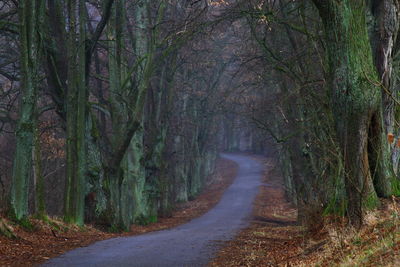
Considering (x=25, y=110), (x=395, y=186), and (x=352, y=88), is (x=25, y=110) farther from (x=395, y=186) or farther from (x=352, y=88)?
(x=395, y=186)

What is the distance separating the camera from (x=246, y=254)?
11.2m

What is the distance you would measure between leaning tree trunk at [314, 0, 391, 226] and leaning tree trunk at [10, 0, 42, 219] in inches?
281

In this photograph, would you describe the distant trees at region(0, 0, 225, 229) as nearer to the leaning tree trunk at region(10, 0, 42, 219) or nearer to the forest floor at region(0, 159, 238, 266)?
the leaning tree trunk at region(10, 0, 42, 219)

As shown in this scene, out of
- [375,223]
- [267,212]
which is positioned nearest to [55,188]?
[267,212]

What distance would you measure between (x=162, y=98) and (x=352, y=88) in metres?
21.1

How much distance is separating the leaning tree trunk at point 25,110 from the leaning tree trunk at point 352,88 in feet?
23.4

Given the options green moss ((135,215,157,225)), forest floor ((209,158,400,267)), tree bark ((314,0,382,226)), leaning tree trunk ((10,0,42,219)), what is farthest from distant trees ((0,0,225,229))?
forest floor ((209,158,400,267))

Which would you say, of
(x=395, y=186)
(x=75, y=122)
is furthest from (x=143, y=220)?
(x=395, y=186)

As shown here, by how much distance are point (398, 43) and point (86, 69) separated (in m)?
9.28

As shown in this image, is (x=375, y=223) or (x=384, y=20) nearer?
(x=375, y=223)

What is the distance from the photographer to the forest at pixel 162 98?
907cm

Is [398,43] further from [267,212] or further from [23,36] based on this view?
[267,212]

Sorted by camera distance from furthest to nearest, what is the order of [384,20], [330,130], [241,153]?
1. [241,153]
2. [330,130]
3. [384,20]

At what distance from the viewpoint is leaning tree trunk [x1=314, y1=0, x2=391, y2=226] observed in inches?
348
